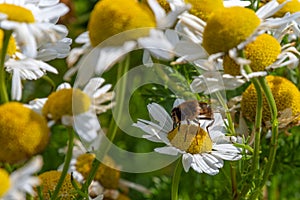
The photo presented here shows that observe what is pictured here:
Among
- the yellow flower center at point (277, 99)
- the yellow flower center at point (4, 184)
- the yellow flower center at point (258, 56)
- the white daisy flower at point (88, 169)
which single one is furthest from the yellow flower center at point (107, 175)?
the yellow flower center at point (4, 184)

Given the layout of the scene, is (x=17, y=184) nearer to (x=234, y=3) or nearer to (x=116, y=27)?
(x=116, y=27)

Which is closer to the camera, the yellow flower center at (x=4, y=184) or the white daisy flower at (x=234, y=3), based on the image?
the yellow flower center at (x=4, y=184)

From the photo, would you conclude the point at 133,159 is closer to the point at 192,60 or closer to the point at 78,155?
the point at 78,155

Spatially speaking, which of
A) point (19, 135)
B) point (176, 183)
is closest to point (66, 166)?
point (19, 135)

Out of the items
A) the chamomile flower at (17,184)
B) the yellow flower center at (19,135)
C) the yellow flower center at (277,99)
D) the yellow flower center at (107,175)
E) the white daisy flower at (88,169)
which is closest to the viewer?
the chamomile flower at (17,184)

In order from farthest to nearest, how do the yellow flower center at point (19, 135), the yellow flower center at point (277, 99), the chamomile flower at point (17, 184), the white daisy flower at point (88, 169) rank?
1. the white daisy flower at point (88, 169)
2. the yellow flower center at point (277, 99)
3. the yellow flower center at point (19, 135)
4. the chamomile flower at point (17, 184)

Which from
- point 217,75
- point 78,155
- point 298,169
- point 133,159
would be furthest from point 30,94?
point 217,75

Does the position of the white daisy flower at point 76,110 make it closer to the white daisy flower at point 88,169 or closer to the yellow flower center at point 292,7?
the white daisy flower at point 88,169
